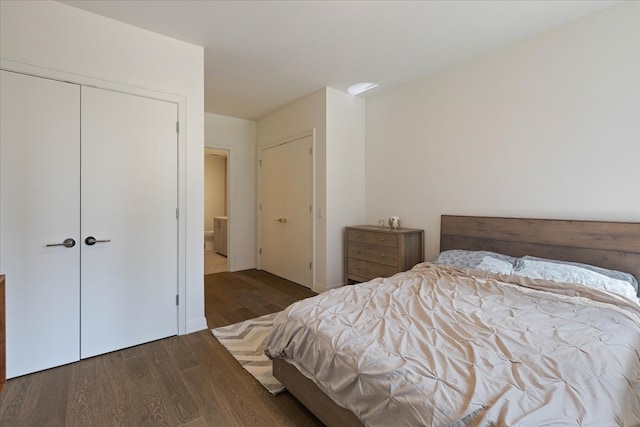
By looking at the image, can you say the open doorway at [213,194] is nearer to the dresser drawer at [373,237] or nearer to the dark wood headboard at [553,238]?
the dresser drawer at [373,237]

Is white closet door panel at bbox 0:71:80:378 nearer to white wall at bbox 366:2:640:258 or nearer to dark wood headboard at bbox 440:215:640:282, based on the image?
white wall at bbox 366:2:640:258

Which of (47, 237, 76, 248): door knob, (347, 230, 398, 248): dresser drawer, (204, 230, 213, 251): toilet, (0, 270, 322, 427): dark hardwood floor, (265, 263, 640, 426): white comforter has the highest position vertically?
(47, 237, 76, 248): door knob

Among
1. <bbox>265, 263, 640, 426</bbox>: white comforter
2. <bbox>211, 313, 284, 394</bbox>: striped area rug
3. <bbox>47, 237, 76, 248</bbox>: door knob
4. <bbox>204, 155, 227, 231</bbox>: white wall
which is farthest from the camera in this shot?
<bbox>204, 155, 227, 231</bbox>: white wall

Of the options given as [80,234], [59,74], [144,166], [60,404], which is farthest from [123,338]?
[59,74]

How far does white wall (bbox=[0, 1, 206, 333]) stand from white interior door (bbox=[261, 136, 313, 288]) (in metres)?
1.60

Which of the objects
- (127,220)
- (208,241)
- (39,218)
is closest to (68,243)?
(39,218)

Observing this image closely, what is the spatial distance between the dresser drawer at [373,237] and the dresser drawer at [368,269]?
9.7 inches

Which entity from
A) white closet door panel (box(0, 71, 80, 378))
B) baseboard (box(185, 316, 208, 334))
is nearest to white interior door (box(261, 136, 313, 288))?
baseboard (box(185, 316, 208, 334))

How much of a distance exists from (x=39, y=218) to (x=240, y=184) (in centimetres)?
308

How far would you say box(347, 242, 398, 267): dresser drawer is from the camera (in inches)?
128

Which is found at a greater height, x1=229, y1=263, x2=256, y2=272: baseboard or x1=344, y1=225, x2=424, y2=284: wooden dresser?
x1=344, y1=225, x2=424, y2=284: wooden dresser

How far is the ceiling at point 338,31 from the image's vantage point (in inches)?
86.1

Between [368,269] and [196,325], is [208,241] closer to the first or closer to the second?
[196,325]

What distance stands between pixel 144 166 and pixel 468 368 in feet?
8.60
